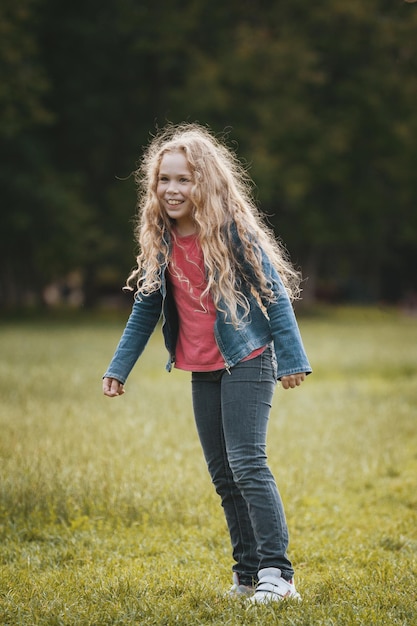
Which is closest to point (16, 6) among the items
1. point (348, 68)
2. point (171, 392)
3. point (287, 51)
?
point (287, 51)

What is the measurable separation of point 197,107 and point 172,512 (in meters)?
28.9

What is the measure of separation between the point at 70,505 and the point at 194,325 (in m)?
2.14

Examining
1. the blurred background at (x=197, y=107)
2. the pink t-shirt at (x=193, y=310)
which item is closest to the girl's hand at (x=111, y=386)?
the pink t-shirt at (x=193, y=310)

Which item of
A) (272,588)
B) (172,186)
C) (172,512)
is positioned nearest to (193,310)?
(172,186)

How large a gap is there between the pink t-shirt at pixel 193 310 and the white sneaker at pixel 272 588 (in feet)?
3.07

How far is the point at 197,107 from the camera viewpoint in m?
33.2

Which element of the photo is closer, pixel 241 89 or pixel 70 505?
pixel 70 505

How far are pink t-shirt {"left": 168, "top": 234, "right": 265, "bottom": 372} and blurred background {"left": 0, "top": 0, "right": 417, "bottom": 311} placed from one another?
85.3ft

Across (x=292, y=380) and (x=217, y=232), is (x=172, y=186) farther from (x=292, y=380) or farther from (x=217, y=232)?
(x=292, y=380)

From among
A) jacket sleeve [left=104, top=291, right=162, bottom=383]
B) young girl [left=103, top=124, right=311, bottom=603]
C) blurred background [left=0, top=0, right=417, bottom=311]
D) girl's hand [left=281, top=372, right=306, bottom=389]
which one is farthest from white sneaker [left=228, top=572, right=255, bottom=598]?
blurred background [left=0, top=0, right=417, bottom=311]

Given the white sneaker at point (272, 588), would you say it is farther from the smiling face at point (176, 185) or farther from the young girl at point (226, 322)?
the smiling face at point (176, 185)

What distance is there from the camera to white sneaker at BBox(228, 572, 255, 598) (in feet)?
13.3

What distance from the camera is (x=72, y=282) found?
228 ft

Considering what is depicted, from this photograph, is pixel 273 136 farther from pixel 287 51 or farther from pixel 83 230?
pixel 83 230
